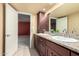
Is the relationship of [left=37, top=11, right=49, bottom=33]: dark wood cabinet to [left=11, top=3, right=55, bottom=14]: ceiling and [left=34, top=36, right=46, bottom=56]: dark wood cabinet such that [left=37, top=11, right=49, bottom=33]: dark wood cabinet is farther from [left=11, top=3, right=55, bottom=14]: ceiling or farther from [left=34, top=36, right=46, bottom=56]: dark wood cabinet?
[left=34, top=36, right=46, bottom=56]: dark wood cabinet

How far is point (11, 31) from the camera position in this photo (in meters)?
2.62

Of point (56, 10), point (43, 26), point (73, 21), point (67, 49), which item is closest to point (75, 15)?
point (73, 21)

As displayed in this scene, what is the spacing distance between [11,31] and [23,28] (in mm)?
557

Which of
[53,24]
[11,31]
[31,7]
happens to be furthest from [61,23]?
[11,31]

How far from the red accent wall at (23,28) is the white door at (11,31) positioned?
12 cm

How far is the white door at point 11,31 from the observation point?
7.88ft

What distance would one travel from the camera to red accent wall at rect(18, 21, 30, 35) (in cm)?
219

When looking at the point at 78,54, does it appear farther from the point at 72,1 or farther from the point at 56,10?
the point at 56,10

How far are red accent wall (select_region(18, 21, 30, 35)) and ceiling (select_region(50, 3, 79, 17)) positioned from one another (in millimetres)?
572

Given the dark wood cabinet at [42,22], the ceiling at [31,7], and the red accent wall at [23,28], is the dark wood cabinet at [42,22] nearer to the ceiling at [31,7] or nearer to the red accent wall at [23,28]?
the ceiling at [31,7]

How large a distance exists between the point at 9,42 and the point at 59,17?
123 centimetres

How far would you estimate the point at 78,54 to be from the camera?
1.19 metres

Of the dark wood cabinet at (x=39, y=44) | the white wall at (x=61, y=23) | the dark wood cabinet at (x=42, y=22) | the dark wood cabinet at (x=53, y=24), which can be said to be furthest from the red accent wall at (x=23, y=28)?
the white wall at (x=61, y=23)

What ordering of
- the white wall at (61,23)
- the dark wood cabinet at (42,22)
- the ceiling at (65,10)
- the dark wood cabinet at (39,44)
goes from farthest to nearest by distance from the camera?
the dark wood cabinet at (39,44) < the dark wood cabinet at (42,22) < the white wall at (61,23) < the ceiling at (65,10)
